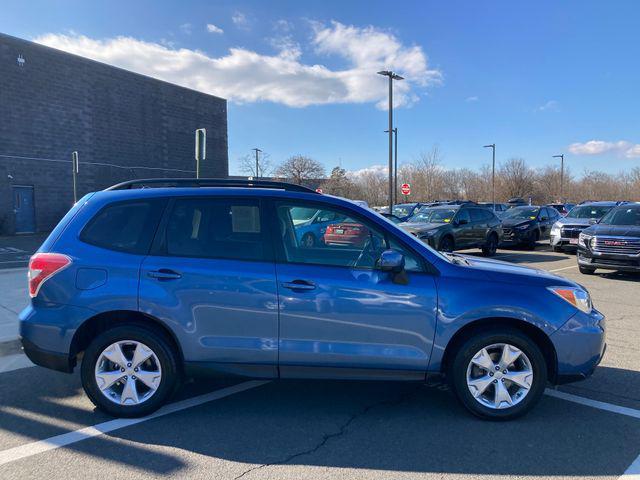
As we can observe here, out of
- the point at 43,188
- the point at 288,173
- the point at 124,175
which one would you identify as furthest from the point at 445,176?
the point at 43,188

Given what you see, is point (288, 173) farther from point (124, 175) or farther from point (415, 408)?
point (415, 408)

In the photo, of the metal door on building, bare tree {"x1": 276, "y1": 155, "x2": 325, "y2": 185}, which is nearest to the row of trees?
bare tree {"x1": 276, "y1": 155, "x2": 325, "y2": 185}

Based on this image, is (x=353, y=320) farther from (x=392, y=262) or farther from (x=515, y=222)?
(x=515, y=222)

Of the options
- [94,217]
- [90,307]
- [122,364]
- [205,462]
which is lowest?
[205,462]

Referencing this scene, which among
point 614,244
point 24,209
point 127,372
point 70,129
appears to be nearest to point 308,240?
point 127,372

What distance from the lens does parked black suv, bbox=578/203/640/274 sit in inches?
399

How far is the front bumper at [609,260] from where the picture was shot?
10.1 metres

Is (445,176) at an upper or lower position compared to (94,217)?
upper

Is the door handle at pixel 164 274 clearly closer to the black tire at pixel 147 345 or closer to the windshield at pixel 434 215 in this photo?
the black tire at pixel 147 345

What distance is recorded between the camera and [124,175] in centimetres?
2852

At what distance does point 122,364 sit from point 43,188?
2437 centimetres

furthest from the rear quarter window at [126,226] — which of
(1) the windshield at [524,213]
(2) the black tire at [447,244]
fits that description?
(1) the windshield at [524,213]

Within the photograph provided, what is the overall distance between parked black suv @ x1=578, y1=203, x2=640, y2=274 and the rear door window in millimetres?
9447

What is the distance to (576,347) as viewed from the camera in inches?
144
